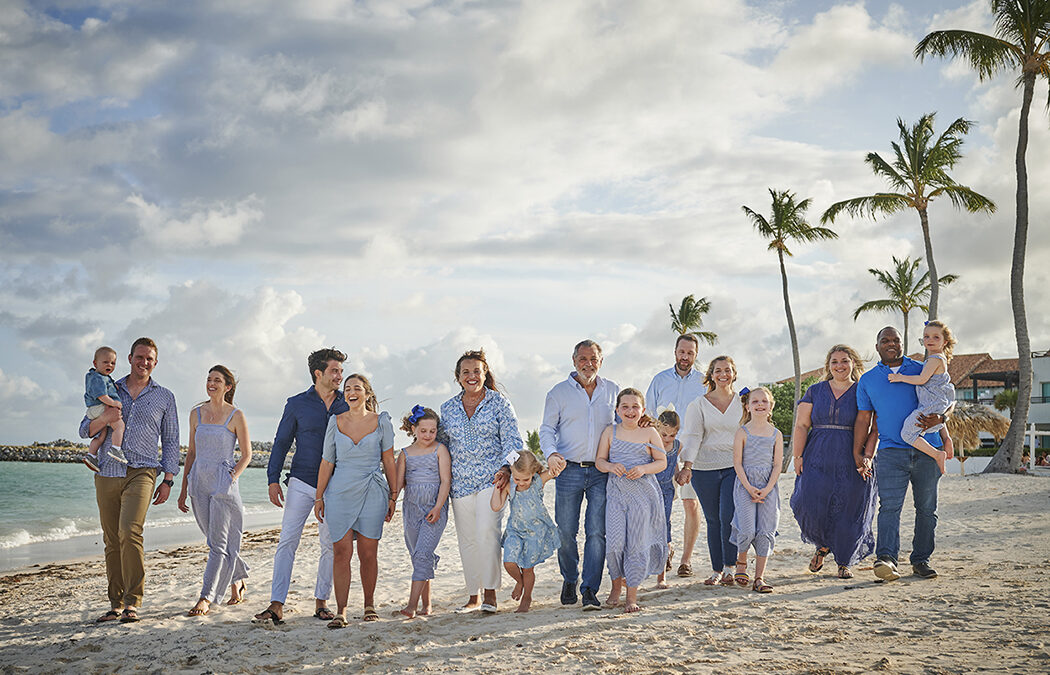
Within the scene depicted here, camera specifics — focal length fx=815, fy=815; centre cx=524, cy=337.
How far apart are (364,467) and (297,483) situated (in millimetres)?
565

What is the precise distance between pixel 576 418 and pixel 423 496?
4.40 ft

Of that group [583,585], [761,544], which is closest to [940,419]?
[761,544]

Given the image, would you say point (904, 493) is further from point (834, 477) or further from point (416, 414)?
point (416, 414)

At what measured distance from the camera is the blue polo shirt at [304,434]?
6320 mm

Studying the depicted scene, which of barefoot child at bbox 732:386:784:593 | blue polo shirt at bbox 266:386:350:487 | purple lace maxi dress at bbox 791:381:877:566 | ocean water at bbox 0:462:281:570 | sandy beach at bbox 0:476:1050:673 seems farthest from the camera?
ocean water at bbox 0:462:281:570

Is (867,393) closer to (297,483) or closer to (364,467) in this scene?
(364,467)

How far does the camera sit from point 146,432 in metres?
6.57

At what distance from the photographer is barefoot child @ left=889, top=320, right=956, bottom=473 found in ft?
23.1

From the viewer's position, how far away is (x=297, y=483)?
6.30 m

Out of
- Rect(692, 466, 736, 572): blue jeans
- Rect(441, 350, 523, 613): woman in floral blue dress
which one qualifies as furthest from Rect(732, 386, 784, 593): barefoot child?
Rect(441, 350, 523, 613): woman in floral blue dress

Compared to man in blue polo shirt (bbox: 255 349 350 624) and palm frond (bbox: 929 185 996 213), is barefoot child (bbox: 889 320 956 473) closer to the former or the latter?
man in blue polo shirt (bbox: 255 349 350 624)

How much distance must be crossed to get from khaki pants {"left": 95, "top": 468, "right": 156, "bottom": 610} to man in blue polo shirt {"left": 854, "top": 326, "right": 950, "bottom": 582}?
6.00 meters

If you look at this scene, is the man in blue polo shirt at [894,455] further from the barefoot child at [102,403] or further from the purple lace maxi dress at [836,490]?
the barefoot child at [102,403]

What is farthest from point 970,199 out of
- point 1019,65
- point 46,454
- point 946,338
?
point 46,454
